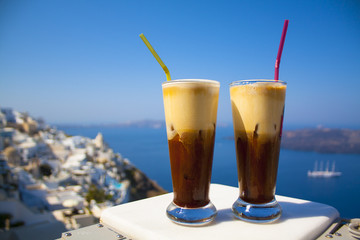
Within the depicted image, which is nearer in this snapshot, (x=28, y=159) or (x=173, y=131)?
(x=173, y=131)

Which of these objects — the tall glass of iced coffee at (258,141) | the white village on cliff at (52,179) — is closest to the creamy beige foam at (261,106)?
the tall glass of iced coffee at (258,141)

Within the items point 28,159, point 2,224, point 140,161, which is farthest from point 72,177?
point 140,161

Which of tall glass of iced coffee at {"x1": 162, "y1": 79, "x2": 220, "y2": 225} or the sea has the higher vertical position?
tall glass of iced coffee at {"x1": 162, "y1": 79, "x2": 220, "y2": 225}

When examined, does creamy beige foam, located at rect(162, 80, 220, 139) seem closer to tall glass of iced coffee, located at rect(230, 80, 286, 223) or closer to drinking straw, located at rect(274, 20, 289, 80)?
tall glass of iced coffee, located at rect(230, 80, 286, 223)

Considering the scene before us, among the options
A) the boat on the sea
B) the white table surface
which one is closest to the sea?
the boat on the sea

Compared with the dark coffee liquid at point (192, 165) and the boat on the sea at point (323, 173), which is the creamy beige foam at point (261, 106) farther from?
the boat on the sea at point (323, 173)

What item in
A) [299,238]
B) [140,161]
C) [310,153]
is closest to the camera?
[299,238]

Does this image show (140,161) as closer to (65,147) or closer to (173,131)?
(65,147)
